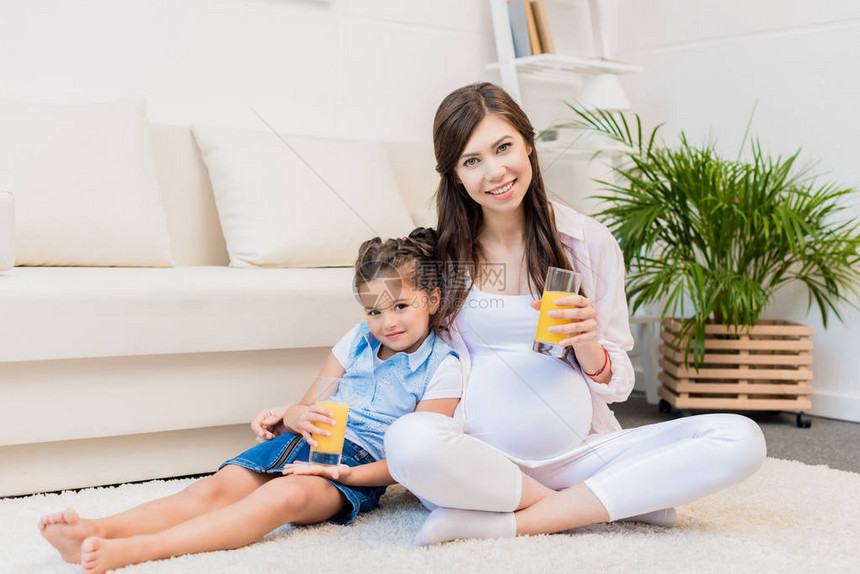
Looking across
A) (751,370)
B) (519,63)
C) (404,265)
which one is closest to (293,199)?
(404,265)

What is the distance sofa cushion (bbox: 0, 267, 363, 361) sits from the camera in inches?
67.2

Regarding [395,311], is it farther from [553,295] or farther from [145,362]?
[145,362]

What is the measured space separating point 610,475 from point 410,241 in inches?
23.0

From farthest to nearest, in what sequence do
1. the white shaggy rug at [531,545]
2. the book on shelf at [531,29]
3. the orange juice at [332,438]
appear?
the book on shelf at [531,29] < the orange juice at [332,438] < the white shaggy rug at [531,545]

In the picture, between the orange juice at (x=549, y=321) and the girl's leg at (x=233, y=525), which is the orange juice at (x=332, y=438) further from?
the orange juice at (x=549, y=321)

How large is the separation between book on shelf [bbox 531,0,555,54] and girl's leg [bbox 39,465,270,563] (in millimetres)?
2333

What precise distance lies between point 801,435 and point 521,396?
1.48 meters

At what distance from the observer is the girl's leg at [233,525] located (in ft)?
4.18

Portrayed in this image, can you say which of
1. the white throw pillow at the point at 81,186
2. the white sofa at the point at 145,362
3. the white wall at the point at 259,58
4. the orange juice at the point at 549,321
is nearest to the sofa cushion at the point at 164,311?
the white sofa at the point at 145,362

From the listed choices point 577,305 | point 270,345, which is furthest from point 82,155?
point 577,305

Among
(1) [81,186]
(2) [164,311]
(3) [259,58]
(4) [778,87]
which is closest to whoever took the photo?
(2) [164,311]

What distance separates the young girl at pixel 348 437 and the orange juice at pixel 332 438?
0.5 inches

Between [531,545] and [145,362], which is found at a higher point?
[145,362]

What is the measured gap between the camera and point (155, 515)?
1398 mm
